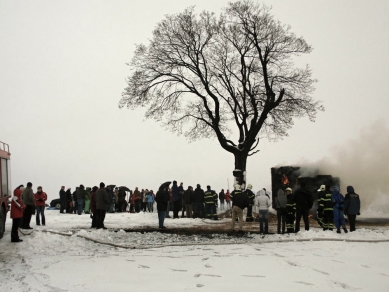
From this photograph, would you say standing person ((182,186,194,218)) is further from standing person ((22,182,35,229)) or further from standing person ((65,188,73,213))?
standing person ((22,182,35,229))

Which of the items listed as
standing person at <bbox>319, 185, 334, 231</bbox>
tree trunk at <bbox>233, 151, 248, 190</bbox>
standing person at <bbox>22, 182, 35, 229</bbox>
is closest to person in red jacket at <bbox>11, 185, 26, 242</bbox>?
standing person at <bbox>22, 182, 35, 229</bbox>

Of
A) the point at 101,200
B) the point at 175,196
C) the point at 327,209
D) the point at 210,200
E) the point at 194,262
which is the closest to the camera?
the point at 194,262

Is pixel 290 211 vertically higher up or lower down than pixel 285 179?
lower down

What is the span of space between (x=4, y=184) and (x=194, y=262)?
9371 mm

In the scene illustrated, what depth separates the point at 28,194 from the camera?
2023 centimetres

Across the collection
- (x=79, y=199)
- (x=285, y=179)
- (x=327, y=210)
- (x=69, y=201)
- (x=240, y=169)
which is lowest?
(x=327, y=210)

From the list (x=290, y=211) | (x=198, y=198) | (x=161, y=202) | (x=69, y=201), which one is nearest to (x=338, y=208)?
(x=290, y=211)

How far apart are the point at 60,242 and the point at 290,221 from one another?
861cm

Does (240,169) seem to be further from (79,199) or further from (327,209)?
(327,209)

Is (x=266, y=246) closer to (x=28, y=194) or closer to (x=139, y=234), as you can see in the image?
(x=139, y=234)

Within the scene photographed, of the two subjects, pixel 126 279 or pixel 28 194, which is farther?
pixel 28 194

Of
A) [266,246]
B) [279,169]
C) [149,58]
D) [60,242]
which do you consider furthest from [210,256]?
[149,58]

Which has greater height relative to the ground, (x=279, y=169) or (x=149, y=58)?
(x=149, y=58)

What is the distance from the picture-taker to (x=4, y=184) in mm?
18422
